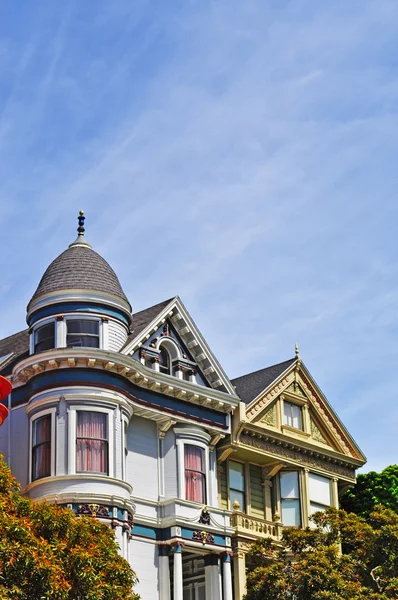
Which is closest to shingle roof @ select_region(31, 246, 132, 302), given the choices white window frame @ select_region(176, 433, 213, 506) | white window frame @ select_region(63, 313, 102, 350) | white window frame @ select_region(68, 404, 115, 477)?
white window frame @ select_region(63, 313, 102, 350)

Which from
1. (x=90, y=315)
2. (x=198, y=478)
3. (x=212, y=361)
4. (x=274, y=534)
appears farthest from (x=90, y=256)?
(x=274, y=534)

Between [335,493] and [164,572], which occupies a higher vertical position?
[335,493]

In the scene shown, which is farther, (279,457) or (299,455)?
(299,455)

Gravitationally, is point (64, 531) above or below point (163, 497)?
below

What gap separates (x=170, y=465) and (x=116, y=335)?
4.82 m

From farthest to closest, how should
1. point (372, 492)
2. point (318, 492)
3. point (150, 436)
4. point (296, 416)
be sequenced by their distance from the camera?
point (372, 492), point (296, 416), point (318, 492), point (150, 436)

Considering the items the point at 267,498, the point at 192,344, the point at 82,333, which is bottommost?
the point at 267,498

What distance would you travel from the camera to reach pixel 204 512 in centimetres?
4088

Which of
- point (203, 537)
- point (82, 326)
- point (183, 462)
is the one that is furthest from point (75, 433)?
point (203, 537)

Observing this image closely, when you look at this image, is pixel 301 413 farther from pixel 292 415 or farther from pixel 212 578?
pixel 212 578

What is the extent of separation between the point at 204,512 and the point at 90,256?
9.78 m

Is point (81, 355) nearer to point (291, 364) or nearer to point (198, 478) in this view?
point (198, 478)

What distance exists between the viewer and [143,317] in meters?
44.8

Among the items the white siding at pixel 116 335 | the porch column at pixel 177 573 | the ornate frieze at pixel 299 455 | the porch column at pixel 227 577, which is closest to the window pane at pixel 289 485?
the ornate frieze at pixel 299 455
